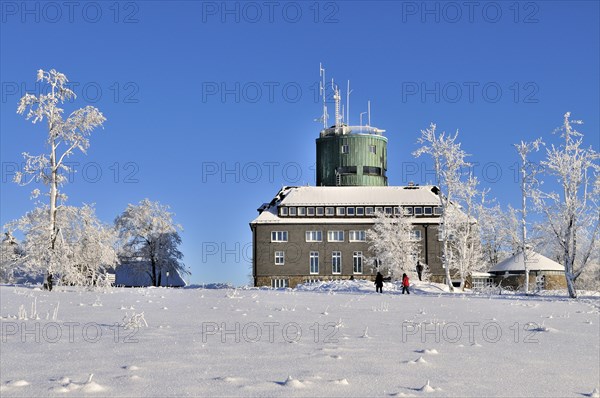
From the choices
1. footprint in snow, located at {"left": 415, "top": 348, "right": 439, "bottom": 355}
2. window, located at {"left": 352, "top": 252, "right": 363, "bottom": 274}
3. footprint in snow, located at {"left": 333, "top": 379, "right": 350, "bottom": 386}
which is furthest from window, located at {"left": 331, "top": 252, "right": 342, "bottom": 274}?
footprint in snow, located at {"left": 333, "top": 379, "right": 350, "bottom": 386}

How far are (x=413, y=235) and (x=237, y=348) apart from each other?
64397 millimetres

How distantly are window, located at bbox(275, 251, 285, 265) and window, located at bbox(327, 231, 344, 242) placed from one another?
214 inches

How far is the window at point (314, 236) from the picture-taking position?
76.6 meters

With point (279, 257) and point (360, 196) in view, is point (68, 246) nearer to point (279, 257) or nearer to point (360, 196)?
point (279, 257)

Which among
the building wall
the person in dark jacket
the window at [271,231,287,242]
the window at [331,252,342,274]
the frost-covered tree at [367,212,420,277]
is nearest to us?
the person in dark jacket

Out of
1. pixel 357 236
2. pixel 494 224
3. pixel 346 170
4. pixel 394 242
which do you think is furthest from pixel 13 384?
pixel 346 170

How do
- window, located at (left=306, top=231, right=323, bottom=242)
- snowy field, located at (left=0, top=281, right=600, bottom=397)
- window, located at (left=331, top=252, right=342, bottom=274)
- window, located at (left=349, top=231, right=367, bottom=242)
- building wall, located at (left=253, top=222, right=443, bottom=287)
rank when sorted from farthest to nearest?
window, located at (left=306, top=231, right=323, bottom=242) → window, located at (left=349, top=231, right=367, bottom=242) → window, located at (left=331, top=252, right=342, bottom=274) → building wall, located at (left=253, top=222, right=443, bottom=287) → snowy field, located at (left=0, top=281, right=600, bottom=397)

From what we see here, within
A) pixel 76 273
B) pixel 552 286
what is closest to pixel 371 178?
pixel 552 286

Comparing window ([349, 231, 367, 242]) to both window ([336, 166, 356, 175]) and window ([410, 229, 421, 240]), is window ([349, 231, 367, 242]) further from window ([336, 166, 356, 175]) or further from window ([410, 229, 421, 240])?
window ([336, 166, 356, 175])

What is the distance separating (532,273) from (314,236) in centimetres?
2481

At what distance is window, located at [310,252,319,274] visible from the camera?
250 ft

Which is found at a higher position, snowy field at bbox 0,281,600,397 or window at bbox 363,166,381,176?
window at bbox 363,166,381,176

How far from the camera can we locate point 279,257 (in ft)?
250

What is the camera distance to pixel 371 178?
301ft
